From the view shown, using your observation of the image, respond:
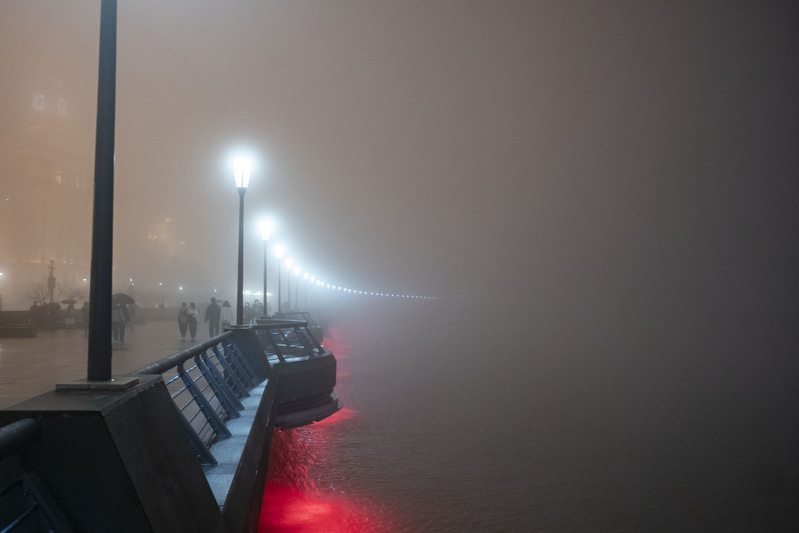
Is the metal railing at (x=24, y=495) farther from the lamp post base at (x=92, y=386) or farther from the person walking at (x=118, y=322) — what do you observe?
the person walking at (x=118, y=322)

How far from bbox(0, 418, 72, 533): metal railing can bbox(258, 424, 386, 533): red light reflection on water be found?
26.1 feet

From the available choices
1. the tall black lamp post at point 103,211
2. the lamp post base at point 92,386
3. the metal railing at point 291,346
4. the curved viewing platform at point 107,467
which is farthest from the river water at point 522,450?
the lamp post base at point 92,386

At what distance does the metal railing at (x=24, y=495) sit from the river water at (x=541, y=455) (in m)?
8.14

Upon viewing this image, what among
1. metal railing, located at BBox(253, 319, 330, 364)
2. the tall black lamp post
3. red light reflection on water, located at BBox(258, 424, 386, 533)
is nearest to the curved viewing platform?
the tall black lamp post

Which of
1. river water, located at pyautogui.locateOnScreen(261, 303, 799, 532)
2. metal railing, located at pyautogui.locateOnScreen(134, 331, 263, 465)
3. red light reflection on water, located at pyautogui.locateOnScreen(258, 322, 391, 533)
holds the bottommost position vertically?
river water, located at pyautogui.locateOnScreen(261, 303, 799, 532)

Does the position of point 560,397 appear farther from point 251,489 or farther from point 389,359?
point 251,489

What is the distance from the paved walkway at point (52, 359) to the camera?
1301 centimetres

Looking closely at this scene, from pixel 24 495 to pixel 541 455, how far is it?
15897mm

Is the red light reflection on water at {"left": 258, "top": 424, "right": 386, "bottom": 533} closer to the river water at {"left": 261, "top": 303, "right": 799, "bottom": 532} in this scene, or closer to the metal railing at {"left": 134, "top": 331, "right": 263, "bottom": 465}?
the river water at {"left": 261, "top": 303, "right": 799, "bottom": 532}

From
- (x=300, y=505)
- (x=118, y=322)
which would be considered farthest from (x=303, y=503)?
(x=118, y=322)

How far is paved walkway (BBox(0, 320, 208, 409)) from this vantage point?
1301 centimetres

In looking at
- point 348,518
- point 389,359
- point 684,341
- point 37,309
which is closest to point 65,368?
point 348,518

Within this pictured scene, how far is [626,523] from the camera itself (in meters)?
12.5

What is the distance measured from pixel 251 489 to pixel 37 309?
30.6m
